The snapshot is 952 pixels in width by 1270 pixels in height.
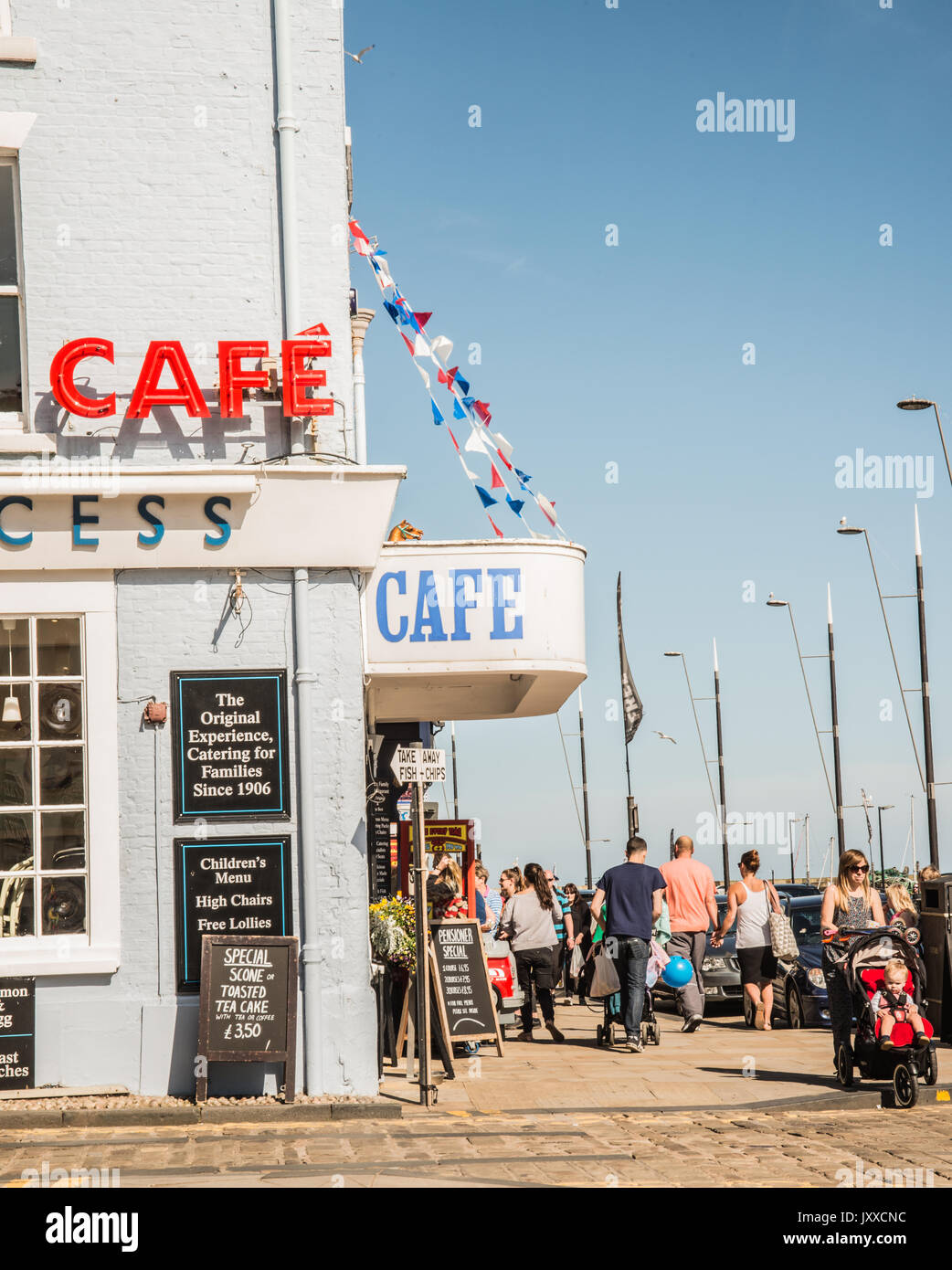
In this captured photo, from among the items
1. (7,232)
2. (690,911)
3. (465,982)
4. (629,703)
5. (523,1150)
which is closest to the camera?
(523,1150)

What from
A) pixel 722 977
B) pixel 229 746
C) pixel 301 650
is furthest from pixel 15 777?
pixel 722 977

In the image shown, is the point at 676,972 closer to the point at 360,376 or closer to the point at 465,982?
the point at 465,982

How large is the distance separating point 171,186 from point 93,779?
434cm

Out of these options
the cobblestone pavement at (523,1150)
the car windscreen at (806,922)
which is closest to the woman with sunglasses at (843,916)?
the cobblestone pavement at (523,1150)

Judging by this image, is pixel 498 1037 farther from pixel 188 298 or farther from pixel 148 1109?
pixel 188 298

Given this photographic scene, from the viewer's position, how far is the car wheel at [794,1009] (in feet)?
54.5

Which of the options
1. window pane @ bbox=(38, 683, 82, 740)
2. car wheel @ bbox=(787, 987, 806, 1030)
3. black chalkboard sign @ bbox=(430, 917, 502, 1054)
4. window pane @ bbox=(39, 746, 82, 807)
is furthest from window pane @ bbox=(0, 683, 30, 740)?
car wheel @ bbox=(787, 987, 806, 1030)

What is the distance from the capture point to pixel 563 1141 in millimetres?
9055

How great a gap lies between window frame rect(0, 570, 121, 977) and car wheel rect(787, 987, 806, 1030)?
8.96 meters

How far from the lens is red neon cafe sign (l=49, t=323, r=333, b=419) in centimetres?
1048

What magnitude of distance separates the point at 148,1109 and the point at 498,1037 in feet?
14.9

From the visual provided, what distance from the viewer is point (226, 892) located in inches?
414

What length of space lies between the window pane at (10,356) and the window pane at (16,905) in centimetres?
338
